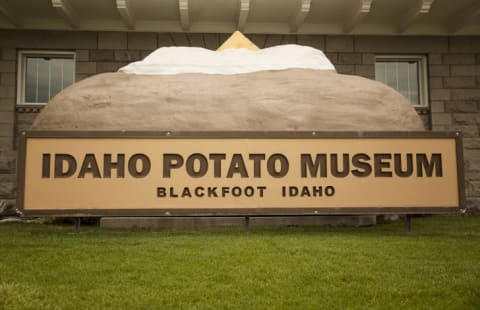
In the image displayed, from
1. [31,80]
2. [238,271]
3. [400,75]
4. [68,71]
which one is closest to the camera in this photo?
[238,271]

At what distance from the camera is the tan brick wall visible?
927 centimetres

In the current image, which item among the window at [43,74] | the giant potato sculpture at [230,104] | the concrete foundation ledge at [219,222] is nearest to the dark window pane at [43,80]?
the window at [43,74]

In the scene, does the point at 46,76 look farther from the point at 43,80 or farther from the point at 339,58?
the point at 339,58

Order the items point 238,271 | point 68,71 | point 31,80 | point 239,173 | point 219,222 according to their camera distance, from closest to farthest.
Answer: point 238,271
point 239,173
point 219,222
point 31,80
point 68,71

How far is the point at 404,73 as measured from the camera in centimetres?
1020

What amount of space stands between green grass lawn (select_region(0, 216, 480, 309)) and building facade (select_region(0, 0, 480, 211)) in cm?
571

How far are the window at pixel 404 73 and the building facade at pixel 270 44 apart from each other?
2 centimetres

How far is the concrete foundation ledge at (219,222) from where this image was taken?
4949 mm

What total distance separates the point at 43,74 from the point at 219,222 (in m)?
6.22

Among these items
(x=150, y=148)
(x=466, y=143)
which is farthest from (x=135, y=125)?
(x=466, y=143)

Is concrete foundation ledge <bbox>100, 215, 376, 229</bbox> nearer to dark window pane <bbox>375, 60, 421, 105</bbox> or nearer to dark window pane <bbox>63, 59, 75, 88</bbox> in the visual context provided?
dark window pane <bbox>63, 59, 75, 88</bbox>

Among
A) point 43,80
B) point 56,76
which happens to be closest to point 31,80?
point 43,80

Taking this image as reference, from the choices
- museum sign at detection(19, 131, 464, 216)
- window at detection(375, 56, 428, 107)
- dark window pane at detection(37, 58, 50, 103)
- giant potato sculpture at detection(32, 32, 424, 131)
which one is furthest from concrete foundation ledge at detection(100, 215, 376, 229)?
window at detection(375, 56, 428, 107)

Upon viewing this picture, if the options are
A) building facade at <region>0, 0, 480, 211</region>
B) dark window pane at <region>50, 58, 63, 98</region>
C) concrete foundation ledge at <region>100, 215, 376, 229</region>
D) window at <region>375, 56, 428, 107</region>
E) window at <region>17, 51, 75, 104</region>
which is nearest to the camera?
concrete foundation ledge at <region>100, 215, 376, 229</region>
